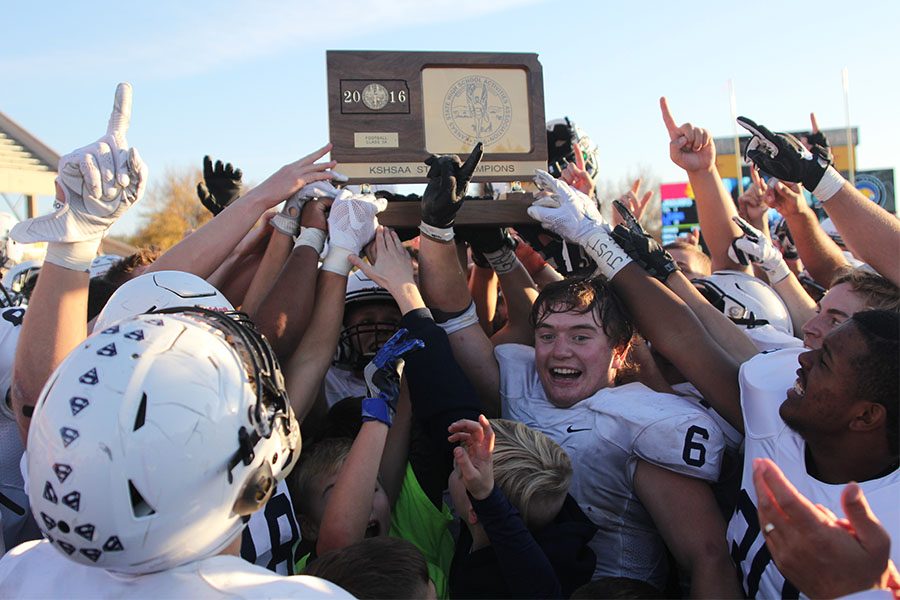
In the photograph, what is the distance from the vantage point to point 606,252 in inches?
119

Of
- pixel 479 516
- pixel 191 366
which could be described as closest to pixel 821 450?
pixel 479 516

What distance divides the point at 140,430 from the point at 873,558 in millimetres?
1279

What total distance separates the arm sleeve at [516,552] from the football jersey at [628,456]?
19.4 inches

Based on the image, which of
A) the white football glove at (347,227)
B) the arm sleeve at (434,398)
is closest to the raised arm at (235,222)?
the white football glove at (347,227)

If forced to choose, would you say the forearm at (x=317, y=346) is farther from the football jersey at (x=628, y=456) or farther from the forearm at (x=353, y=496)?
the football jersey at (x=628, y=456)

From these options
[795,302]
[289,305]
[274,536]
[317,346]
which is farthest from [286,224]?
[795,302]

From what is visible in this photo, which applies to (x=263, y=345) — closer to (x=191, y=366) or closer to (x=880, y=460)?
(x=191, y=366)

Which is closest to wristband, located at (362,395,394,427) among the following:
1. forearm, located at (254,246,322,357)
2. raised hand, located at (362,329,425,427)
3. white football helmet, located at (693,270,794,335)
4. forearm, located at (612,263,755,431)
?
raised hand, located at (362,329,425,427)

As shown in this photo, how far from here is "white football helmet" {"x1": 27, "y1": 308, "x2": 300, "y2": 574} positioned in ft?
4.23

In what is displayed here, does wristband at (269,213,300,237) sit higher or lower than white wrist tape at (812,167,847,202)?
lower

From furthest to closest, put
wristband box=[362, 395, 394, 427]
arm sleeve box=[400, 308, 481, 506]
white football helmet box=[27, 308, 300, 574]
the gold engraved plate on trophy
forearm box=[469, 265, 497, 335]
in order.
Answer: forearm box=[469, 265, 497, 335]
the gold engraved plate on trophy
arm sleeve box=[400, 308, 481, 506]
wristband box=[362, 395, 394, 427]
white football helmet box=[27, 308, 300, 574]

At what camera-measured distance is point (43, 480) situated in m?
1.32

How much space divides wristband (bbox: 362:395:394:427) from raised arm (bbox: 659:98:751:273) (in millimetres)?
1949

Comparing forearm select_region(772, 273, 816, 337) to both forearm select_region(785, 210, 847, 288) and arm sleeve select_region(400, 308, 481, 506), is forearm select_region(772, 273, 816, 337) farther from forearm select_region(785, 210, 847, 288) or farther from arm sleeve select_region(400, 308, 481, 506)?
arm sleeve select_region(400, 308, 481, 506)
